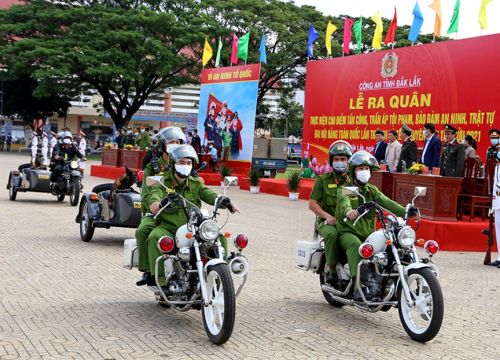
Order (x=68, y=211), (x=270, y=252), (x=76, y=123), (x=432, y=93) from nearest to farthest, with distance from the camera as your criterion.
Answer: (x=270, y=252)
(x=68, y=211)
(x=432, y=93)
(x=76, y=123)

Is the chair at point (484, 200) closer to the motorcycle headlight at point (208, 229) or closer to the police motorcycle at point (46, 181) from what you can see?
the police motorcycle at point (46, 181)

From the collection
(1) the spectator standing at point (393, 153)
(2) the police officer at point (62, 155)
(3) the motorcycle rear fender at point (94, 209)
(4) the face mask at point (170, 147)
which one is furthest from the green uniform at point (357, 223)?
(2) the police officer at point (62, 155)

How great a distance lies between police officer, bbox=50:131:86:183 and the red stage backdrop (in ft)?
26.7

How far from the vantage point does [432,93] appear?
20.1 m

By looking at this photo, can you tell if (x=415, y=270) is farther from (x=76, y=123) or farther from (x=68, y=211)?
(x=76, y=123)

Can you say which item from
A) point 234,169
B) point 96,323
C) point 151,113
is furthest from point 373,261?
point 151,113

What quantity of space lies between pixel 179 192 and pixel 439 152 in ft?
32.4

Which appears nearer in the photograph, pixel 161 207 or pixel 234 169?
pixel 161 207

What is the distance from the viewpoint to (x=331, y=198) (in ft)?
26.1

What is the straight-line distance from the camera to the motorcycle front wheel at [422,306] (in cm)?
630

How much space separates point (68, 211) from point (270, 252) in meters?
6.35

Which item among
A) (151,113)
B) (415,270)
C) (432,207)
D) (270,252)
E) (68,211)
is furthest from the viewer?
(151,113)

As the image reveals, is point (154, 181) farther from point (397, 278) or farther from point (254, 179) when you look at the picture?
point (254, 179)

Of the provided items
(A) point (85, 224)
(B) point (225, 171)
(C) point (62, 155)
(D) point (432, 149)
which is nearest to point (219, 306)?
(A) point (85, 224)
